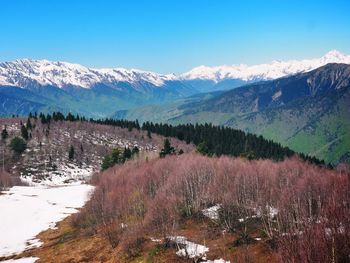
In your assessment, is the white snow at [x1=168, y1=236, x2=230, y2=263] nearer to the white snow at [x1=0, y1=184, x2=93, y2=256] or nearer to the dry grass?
the dry grass

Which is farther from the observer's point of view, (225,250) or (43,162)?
(43,162)

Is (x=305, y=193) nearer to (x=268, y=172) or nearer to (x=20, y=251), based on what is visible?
(x=268, y=172)

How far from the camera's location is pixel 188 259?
4856 centimetres

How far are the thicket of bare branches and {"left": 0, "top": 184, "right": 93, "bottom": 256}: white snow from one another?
14760 mm

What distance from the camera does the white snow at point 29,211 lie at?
262 feet

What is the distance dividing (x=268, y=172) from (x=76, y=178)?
126 meters

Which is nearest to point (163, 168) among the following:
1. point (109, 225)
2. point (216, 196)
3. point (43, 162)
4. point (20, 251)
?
point (216, 196)

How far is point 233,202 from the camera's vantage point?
62.9 m

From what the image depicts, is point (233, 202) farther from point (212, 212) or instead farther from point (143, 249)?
point (143, 249)

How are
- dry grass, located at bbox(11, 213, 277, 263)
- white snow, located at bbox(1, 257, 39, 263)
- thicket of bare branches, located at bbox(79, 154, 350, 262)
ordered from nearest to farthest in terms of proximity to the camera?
1. thicket of bare branches, located at bbox(79, 154, 350, 262)
2. dry grass, located at bbox(11, 213, 277, 263)
3. white snow, located at bbox(1, 257, 39, 263)

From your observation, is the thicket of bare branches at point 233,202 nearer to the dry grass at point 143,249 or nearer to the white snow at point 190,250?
the white snow at point 190,250

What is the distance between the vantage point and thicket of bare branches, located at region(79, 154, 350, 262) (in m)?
25.4

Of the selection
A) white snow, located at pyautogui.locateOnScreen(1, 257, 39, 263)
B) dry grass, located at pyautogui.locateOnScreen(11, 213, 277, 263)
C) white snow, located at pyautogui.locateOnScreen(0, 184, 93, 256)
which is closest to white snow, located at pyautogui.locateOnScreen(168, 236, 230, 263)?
dry grass, located at pyautogui.locateOnScreen(11, 213, 277, 263)

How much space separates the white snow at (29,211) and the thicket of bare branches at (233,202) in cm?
1476
